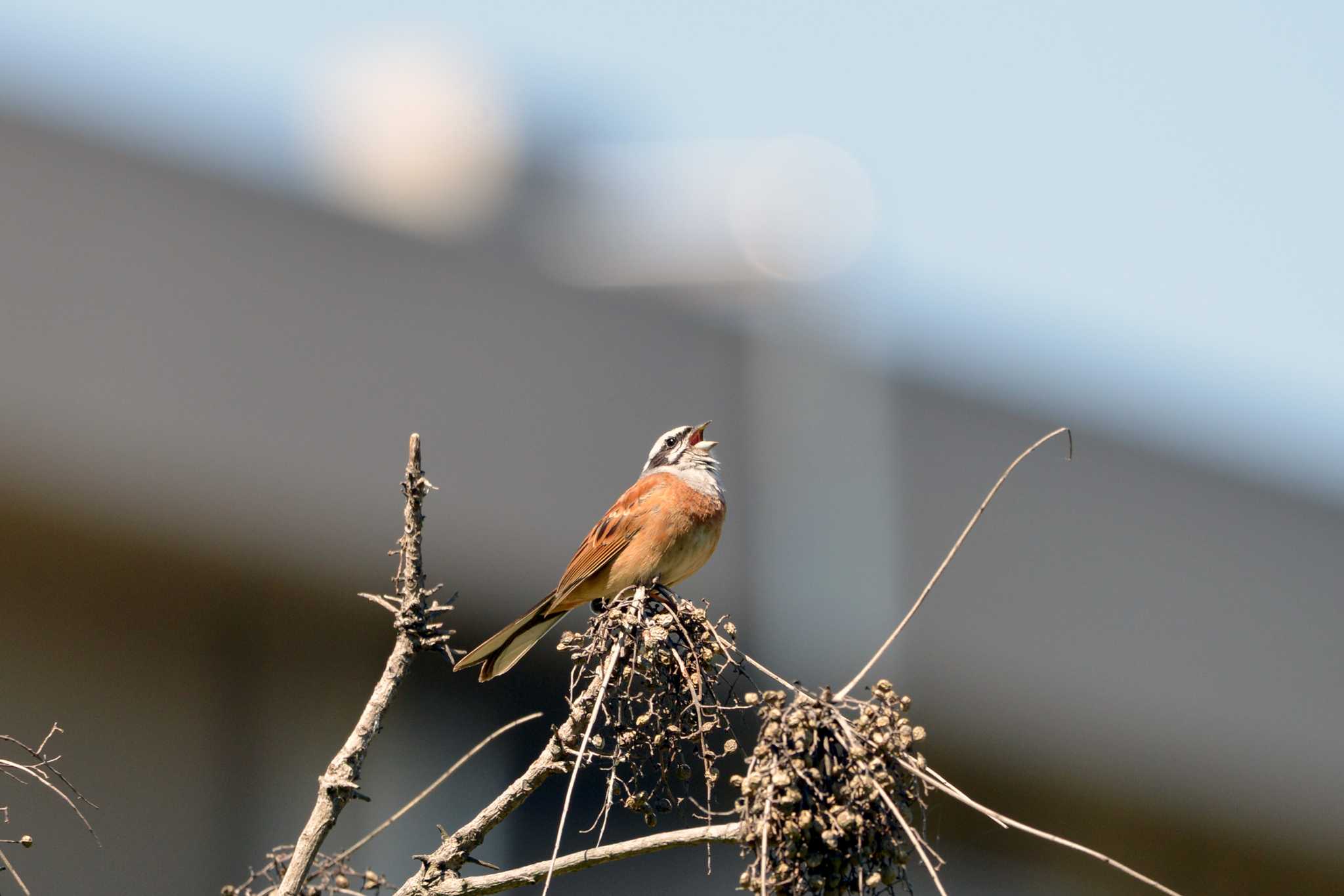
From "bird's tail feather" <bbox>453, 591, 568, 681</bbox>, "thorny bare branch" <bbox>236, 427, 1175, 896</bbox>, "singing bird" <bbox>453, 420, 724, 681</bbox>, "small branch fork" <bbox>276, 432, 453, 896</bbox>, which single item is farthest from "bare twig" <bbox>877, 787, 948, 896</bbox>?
"singing bird" <bbox>453, 420, 724, 681</bbox>

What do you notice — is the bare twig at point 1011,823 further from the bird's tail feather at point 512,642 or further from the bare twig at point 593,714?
the bird's tail feather at point 512,642

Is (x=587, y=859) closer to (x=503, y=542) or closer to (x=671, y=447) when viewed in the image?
(x=671, y=447)

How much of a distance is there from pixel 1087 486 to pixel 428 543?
6934mm

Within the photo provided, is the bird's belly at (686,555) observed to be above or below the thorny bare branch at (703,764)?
above

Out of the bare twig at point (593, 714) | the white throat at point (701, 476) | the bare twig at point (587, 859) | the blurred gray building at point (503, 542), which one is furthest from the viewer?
the blurred gray building at point (503, 542)

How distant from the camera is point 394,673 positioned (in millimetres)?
3174

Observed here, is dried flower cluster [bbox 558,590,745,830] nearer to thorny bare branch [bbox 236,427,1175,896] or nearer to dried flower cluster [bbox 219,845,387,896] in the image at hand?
thorny bare branch [bbox 236,427,1175,896]

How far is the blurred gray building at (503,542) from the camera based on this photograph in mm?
10156

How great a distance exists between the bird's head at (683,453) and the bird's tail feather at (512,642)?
1.39 meters

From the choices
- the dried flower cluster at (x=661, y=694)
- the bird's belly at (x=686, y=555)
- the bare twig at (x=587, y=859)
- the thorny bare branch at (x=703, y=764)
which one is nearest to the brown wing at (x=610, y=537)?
the bird's belly at (x=686, y=555)

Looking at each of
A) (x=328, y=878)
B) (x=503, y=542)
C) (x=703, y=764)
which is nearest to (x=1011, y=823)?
(x=703, y=764)

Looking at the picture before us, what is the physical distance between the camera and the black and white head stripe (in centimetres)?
625

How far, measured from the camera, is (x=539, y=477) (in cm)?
1177

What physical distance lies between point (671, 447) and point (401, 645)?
323 centimetres
